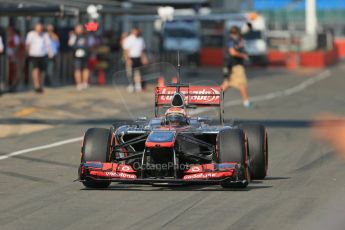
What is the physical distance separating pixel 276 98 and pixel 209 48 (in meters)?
24.9

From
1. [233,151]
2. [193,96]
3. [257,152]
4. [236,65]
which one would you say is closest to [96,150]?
[233,151]

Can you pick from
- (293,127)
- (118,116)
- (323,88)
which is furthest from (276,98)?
(293,127)

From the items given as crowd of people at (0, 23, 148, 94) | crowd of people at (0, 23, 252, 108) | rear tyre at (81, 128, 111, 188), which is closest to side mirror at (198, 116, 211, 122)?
rear tyre at (81, 128, 111, 188)

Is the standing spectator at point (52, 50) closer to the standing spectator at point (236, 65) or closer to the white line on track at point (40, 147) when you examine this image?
the standing spectator at point (236, 65)

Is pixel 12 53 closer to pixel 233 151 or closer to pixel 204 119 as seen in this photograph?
pixel 204 119

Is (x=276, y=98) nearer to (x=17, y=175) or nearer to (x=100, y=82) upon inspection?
(x=100, y=82)

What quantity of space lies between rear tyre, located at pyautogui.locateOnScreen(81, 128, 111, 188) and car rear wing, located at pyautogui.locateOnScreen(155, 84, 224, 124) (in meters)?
1.53

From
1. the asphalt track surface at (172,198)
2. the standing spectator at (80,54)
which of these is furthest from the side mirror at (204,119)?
the standing spectator at (80,54)

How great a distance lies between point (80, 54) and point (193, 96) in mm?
18095

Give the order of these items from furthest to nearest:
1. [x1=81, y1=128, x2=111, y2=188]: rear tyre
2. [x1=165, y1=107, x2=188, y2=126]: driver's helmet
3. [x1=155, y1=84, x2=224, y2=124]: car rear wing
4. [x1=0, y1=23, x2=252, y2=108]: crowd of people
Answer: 1. [x1=0, y1=23, x2=252, y2=108]: crowd of people
2. [x1=155, y1=84, x2=224, y2=124]: car rear wing
3. [x1=165, y1=107, x2=188, y2=126]: driver's helmet
4. [x1=81, y1=128, x2=111, y2=188]: rear tyre

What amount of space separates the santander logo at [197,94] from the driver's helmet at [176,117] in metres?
0.71

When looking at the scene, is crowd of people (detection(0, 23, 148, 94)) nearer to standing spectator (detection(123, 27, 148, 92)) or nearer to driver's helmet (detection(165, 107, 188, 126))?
standing spectator (detection(123, 27, 148, 92))

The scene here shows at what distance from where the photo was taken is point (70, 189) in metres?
12.3

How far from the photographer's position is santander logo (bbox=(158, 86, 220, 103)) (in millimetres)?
13734
